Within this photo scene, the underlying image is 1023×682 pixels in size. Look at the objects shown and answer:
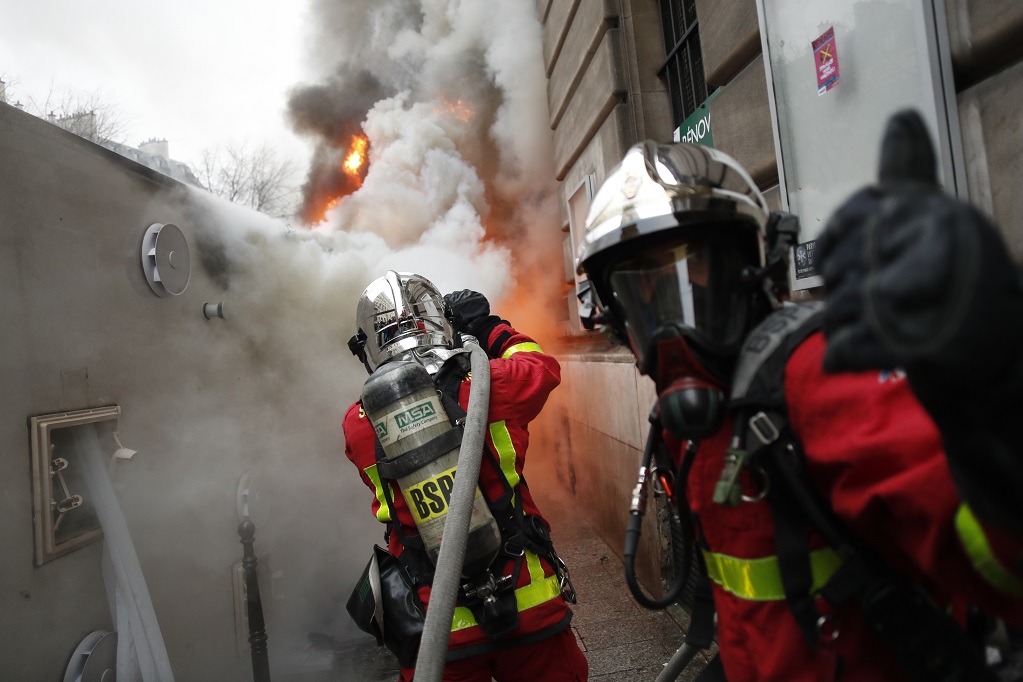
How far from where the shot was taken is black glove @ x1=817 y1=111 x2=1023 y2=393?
2.03ft

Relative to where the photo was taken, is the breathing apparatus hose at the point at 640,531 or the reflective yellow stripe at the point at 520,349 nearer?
the breathing apparatus hose at the point at 640,531

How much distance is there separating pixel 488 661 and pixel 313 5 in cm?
1256

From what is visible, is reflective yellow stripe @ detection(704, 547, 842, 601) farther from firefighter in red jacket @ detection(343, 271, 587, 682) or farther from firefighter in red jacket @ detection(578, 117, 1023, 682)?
firefighter in red jacket @ detection(343, 271, 587, 682)

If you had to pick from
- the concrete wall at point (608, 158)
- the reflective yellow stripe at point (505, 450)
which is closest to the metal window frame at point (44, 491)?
the reflective yellow stripe at point (505, 450)

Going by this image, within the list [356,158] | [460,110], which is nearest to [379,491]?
[460,110]

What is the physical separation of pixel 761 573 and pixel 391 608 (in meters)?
1.51

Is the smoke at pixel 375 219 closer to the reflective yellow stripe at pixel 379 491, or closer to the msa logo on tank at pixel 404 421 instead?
the reflective yellow stripe at pixel 379 491

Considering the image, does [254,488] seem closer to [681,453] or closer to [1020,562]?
[681,453]

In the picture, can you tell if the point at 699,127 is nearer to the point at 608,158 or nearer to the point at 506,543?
the point at 608,158

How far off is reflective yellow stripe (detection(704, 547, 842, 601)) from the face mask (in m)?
0.26

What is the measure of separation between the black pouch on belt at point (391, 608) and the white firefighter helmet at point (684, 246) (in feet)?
4.51

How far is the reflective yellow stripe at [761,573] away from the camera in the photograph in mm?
1123

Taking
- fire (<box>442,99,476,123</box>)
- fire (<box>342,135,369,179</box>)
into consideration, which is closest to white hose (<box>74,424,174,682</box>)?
Result: fire (<box>442,99,476,123</box>)

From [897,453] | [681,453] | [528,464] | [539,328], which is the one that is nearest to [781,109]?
[681,453]
